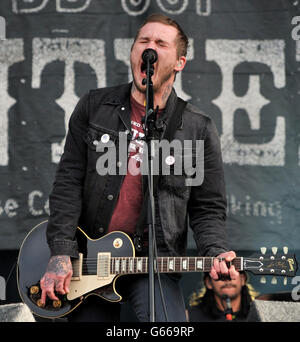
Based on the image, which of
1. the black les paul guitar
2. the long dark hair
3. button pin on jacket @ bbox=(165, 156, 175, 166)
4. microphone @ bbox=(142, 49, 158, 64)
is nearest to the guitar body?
the black les paul guitar

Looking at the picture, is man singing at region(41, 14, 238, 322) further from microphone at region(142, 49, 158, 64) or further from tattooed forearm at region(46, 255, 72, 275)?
microphone at region(142, 49, 158, 64)

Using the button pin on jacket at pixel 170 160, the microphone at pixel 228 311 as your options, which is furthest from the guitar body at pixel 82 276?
the microphone at pixel 228 311

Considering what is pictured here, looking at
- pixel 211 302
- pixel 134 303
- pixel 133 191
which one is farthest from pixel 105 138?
pixel 211 302

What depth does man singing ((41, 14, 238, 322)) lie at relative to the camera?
12.1 feet

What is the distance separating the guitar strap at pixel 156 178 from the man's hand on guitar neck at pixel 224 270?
49 centimetres

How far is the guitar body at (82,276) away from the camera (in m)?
3.72

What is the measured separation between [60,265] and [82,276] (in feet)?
0.64

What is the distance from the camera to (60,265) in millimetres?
3633

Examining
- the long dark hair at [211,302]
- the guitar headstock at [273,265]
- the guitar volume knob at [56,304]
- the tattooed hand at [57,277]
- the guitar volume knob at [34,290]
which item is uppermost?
the guitar headstock at [273,265]

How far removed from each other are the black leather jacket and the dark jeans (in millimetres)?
240

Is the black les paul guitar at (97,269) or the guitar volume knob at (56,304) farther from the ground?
the black les paul guitar at (97,269)

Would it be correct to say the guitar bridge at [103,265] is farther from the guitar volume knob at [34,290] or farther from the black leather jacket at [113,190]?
the guitar volume knob at [34,290]

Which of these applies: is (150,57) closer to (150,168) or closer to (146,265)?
(150,168)
